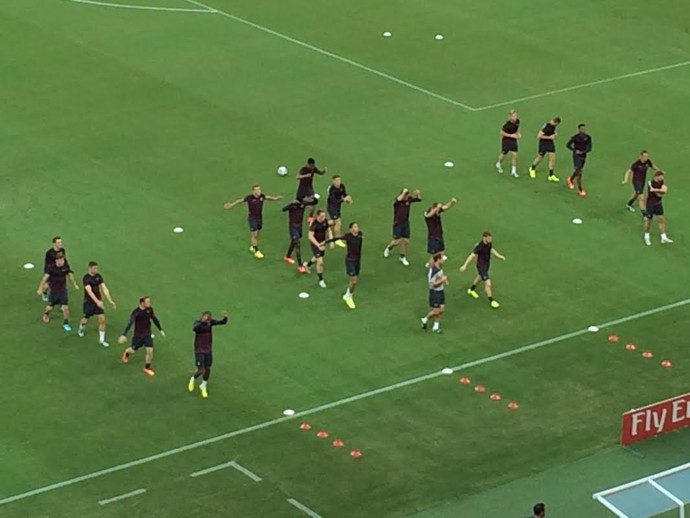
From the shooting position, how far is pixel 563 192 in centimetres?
4997

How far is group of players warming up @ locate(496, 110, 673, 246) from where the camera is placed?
4616 centimetres

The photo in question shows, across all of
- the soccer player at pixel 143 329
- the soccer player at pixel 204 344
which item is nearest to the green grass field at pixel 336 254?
the soccer player at pixel 143 329

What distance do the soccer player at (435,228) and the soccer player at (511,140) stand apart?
5.57 meters

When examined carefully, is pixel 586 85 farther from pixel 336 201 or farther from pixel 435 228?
pixel 435 228

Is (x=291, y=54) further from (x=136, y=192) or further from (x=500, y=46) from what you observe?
(x=136, y=192)

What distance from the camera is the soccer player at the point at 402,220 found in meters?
44.8

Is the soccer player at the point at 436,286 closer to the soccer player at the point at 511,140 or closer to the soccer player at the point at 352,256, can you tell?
the soccer player at the point at 352,256

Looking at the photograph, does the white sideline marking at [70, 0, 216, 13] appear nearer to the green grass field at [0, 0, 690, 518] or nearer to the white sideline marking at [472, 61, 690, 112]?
the green grass field at [0, 0, 690, 518]

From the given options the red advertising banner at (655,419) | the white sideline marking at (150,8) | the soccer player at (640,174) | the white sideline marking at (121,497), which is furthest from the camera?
the white sideline marking at (150,8)

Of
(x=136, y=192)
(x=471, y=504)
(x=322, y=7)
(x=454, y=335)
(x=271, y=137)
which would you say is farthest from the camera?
(x=322, y=7)

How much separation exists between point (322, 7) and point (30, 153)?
54.0 ft

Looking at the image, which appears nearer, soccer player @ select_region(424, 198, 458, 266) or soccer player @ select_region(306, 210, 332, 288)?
soccer player @ select_region(306, 210, 332, 288)

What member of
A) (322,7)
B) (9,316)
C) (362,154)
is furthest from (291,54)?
(9,316)

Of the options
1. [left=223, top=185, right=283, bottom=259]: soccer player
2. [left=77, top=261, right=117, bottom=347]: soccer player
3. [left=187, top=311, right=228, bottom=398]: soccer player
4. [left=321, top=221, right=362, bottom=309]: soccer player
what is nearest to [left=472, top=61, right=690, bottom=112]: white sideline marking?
[left=223, top=185, right=283, bottom=259]: soccer player
